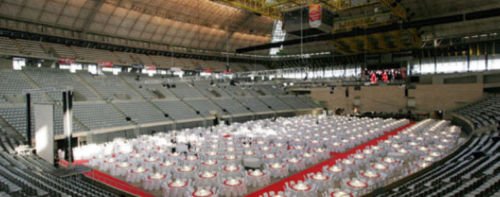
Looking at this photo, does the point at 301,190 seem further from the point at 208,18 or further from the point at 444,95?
the point at 444,95

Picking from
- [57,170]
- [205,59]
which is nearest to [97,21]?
[205,59]

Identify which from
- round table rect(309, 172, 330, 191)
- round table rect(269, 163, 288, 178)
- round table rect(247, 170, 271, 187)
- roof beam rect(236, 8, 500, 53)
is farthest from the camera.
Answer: roof beam rect(236, 8, 500, 53)

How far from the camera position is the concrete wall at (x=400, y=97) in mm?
31859

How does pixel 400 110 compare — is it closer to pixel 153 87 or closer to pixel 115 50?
pixel 153 87

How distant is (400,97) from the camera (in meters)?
37.0

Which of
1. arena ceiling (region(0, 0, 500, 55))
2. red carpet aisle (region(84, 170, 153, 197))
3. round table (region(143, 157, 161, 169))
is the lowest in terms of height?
red carpet aisle (region(84, 170, 153, 197))

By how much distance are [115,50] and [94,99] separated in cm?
717

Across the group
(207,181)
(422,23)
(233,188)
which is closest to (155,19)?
(207,181)

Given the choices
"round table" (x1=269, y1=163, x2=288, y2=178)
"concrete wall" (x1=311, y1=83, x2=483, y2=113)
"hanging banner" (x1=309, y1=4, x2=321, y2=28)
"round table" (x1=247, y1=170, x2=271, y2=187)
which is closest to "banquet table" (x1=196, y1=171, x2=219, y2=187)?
"round table" (x1=247, y1=170, x2=271, y2=187)

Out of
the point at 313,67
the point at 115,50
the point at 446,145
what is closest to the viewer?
the point at 446,145

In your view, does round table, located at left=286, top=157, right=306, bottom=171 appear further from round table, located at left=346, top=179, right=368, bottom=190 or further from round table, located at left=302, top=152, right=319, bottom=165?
round table, located at left=346, top=179, right=368, bottom=190

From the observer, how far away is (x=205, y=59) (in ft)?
134

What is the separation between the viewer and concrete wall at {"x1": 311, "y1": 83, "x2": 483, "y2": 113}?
31859mm

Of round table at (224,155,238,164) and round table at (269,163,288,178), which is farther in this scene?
round table at (224,155,238,164)
